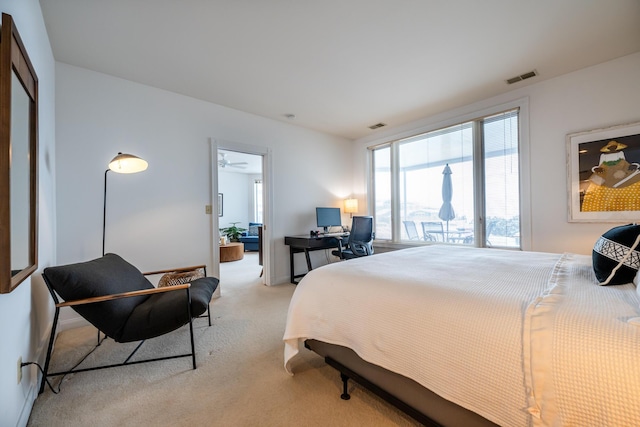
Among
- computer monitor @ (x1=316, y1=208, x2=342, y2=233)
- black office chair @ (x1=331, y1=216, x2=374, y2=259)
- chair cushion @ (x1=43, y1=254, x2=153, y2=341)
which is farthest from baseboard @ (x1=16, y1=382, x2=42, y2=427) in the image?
computer monitor @ (x1=316, y1=208, x2=342, y2=233)

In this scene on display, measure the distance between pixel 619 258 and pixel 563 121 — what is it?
2521 mm

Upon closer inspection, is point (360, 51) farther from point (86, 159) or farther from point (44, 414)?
point (44, 414)

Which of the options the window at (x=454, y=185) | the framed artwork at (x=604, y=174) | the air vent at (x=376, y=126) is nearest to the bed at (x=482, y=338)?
the framed artwork at (x=604, y=174)

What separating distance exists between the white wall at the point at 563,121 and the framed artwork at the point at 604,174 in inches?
2.8

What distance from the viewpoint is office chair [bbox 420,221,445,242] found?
4.15m

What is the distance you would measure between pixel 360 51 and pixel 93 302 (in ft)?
9.40

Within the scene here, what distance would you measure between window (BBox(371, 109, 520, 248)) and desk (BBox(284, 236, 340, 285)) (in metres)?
1.24

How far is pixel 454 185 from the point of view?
3980 millimetres

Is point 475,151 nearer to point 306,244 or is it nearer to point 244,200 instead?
point 306,244

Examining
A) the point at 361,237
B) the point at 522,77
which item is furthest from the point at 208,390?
the point at 522,77

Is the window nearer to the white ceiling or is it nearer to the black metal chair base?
the white ceiling

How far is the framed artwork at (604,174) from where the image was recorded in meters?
2.63

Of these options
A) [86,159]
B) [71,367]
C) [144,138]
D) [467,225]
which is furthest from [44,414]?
[467,225]

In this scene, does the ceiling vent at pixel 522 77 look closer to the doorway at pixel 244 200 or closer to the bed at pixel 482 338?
the bed at pixel 482 338
